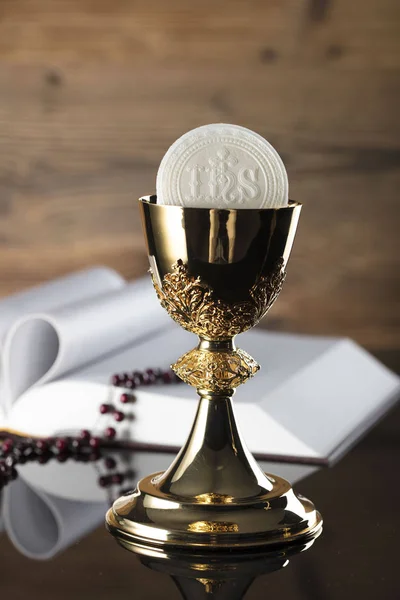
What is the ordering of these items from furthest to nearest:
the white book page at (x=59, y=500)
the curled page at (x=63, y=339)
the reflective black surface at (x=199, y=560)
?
the curled page at (x=63, y=339) → the white book page at (x=59, y=500) → the reflective black surface at (x=199, y=560)

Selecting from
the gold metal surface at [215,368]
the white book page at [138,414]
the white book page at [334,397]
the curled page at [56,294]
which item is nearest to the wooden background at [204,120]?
the curled page at [56,294]

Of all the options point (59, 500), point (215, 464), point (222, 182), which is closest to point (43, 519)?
point (59, 500)

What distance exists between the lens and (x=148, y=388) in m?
0.97

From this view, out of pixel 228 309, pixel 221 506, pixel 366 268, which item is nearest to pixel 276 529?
pixel 221 506

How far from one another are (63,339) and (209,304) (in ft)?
1.10

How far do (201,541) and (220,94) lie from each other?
1.22 meters

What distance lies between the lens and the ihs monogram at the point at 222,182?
667 millimetres

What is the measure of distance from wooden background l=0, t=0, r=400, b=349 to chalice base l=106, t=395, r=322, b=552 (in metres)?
1.11

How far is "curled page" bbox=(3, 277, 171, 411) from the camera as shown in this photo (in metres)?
1.00

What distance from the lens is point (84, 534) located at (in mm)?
726

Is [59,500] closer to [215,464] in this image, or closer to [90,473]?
[90,473]

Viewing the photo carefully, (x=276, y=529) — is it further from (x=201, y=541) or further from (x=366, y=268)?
(x=366, y=268)

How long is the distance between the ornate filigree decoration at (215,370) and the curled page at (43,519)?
0.13 meters

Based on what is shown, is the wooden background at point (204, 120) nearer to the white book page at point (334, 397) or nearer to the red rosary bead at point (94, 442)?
the white book page at point (334, 397)
